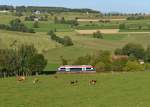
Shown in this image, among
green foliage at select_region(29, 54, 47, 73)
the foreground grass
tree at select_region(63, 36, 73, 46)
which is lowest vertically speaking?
tree at select_region(63, 36, 73, 46)

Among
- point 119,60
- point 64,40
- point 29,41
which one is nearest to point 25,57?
point 119,60

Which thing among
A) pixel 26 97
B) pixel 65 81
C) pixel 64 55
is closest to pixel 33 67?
pixel 64 55

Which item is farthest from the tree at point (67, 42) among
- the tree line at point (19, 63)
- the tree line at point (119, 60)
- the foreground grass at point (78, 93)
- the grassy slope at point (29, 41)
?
the foreground grass at point (78, 93)

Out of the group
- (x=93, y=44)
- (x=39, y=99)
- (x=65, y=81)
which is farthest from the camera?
(x=93, y=44)

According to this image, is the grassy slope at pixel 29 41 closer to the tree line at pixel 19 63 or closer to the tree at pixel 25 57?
the tree at pixel 25 57

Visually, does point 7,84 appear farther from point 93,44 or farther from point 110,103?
point 93,44

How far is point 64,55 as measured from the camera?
116 meters

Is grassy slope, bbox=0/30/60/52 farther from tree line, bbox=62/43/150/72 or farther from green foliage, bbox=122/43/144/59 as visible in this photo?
green foliage, bbox=122/43/144/59

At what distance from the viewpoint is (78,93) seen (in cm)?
A: 3056

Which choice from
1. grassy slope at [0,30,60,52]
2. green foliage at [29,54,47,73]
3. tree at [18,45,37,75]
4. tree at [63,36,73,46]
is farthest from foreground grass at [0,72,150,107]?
tree at [63,36,73,46]

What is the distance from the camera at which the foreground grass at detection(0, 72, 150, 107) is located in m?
25.9

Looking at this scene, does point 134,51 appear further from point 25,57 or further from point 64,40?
point 25,57

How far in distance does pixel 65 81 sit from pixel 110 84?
14.7 ft

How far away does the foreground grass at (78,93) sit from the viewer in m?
25.9
